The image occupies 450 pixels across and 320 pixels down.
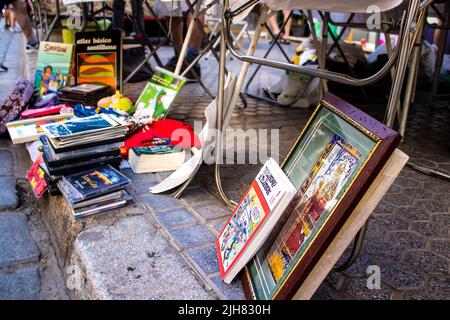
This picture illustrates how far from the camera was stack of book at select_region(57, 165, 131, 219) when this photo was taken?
179 centimetres

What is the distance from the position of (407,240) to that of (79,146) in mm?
1425

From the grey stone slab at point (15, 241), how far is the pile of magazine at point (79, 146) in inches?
7.9

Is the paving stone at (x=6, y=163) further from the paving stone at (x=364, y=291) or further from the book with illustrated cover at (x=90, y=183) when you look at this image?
the paving stone at (x=364, y=291)

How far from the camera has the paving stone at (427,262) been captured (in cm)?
155

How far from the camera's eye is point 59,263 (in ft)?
5.70

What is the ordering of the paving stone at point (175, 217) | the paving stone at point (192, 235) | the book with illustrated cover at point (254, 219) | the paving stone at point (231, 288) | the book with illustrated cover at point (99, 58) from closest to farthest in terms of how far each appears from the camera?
1. the book with illustrated cover at point (254, 219)
2. the paving stone at point (231, 288)
3. the paving stone at point (192, 235)
4. the paving stone at point (175, 217)
5. the book with illustrated cover at point (99, 58)

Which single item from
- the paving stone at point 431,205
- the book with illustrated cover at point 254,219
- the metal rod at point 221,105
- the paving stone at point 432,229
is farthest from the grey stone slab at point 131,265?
the paving stone at point 431,205

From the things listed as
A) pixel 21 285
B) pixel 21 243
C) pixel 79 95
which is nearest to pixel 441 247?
pixel 21 285

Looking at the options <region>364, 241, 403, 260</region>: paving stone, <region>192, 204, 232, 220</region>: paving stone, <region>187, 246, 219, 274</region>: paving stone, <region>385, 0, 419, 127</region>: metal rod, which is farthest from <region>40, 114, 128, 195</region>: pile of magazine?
<region>385, 0, 419, 127</region>: metal rod

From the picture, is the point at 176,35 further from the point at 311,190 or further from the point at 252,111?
the point at 311,190

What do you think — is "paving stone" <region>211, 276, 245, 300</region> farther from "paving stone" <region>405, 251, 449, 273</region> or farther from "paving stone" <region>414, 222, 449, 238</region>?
"paving stone" <region>414, 222, 449, 238</region>

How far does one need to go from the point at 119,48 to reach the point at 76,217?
6.60 feet

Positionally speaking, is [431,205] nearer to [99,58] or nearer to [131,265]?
[131,265]
